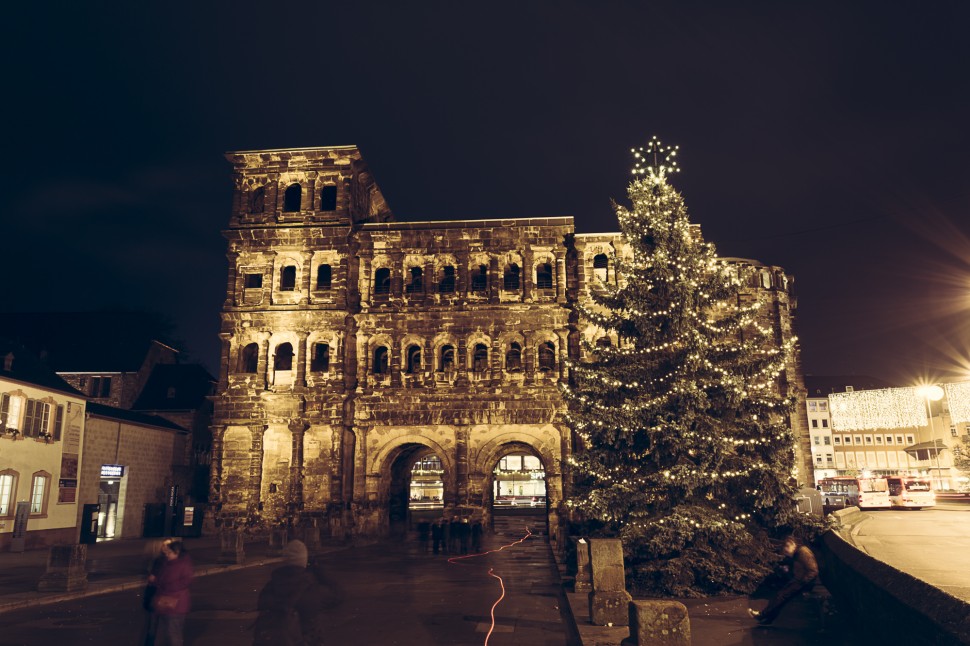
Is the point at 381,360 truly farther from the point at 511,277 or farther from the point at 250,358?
the point at 511,277

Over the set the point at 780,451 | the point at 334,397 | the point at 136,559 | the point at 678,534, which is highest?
the point at 334,397

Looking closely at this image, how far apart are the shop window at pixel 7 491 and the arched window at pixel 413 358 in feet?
55.7

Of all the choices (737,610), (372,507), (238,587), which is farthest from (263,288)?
(737,610)

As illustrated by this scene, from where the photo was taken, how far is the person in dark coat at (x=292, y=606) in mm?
7227

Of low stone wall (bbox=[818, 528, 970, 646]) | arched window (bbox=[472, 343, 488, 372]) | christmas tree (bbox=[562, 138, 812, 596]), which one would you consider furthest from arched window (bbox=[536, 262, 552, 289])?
low stone wall (bbox=[818, 528, 970, 646])

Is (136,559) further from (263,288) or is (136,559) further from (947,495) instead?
(947,495)

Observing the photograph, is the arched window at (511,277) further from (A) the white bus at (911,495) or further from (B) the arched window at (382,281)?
(A) the white bus at (911,495)

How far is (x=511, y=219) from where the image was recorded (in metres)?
36.2

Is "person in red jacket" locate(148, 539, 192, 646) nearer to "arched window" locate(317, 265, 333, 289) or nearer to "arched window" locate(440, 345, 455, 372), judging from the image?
"arched window" locate(440, 345, 455, 372)

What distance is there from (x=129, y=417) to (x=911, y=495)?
1728 inches

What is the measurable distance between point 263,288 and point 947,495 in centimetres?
5200

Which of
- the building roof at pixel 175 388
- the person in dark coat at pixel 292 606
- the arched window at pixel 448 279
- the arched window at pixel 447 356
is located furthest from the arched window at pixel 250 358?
the person in dark coat at pixel 292 606

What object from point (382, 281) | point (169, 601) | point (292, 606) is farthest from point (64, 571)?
point (382, 281)

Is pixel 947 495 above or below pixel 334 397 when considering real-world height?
below
